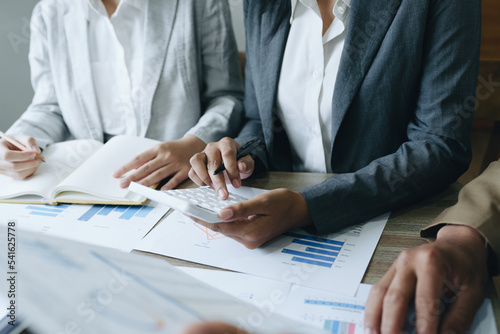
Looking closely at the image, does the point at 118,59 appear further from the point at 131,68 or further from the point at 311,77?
the point at 311,77

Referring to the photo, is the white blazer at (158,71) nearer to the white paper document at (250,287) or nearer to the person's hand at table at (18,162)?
the person's hand at table at (18,162)

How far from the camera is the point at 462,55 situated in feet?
2.70

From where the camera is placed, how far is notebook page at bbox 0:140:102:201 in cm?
94

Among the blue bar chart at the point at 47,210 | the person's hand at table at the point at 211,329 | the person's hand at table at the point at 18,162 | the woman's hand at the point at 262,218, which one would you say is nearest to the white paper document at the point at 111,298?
the person's hand at table at the point at 211,329

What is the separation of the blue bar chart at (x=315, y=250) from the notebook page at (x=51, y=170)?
1.79 feet

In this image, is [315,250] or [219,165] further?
[219,165]

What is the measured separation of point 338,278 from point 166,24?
0.92 meters

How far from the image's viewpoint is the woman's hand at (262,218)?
70cm

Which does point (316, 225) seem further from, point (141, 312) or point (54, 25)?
point (54, 25)

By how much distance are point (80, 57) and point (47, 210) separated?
56 cm

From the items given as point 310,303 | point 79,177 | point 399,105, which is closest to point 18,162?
point 79,177

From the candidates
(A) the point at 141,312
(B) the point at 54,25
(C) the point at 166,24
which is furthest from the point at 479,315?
(B) the point at 54,25

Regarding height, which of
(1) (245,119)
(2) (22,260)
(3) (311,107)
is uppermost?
(2) (22,260)

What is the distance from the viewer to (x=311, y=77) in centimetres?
105
